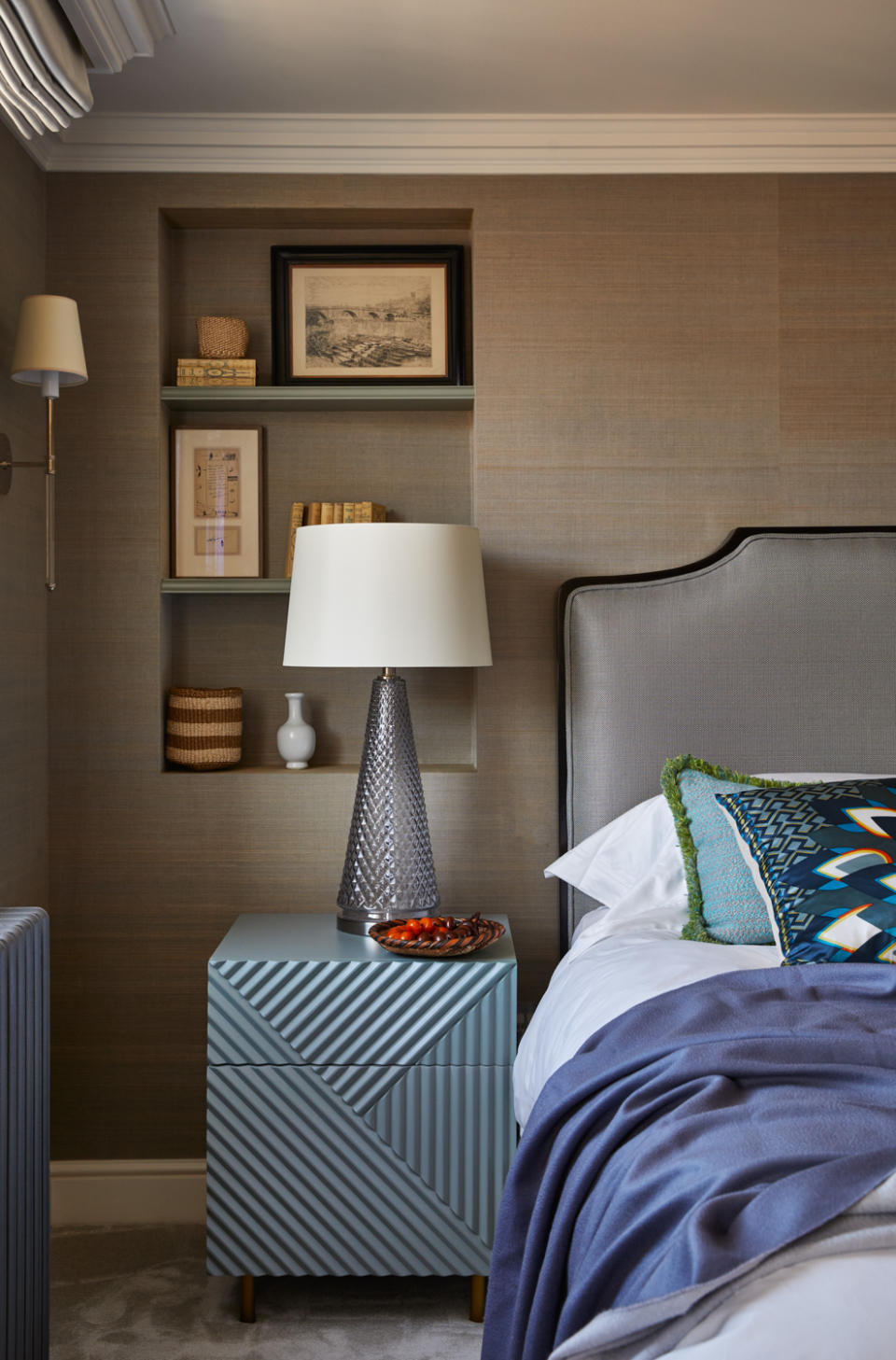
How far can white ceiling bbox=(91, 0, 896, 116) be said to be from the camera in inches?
88.1

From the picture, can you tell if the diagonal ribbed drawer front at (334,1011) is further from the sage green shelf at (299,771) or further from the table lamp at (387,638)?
the sage green shelf at (299,771)

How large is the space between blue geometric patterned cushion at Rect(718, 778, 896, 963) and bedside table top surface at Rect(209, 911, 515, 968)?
0.58 m

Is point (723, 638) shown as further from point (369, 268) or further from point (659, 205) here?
point (369, 268)

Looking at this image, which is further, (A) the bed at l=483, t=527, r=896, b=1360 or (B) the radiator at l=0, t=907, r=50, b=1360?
(B) the radiator at l=0, t=907, r=50, b=1360

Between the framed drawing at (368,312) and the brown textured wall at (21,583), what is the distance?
603 millimetres

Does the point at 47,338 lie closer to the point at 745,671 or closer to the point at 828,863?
the point at 745,671

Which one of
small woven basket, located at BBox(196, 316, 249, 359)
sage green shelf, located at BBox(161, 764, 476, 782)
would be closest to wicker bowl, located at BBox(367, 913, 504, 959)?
sage green shelf, located at BBox(161, 764, 476, 782)

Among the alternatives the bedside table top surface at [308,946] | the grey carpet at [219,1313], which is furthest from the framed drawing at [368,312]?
the grey carpet at [219,1313]

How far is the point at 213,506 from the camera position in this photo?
2885 millimetres

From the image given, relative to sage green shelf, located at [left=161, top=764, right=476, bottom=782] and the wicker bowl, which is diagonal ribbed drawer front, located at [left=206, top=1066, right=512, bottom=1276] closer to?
the wicker bowl

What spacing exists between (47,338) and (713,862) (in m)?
1.68

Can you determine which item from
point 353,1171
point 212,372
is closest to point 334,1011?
point 353,1171

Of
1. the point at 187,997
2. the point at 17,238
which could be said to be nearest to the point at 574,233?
the point at 17,238

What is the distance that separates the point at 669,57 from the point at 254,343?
1.18 metres
